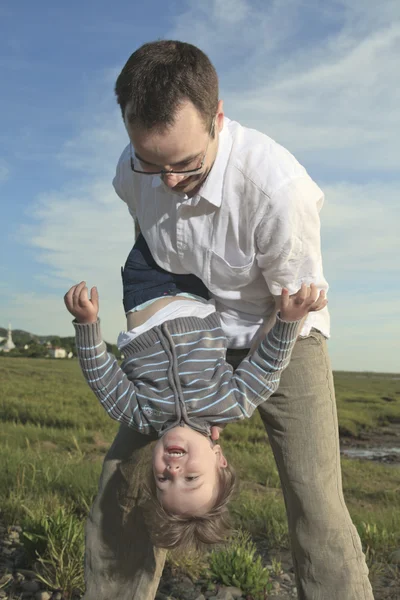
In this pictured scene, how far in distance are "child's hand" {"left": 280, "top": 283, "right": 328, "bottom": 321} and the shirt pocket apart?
0.21 metres

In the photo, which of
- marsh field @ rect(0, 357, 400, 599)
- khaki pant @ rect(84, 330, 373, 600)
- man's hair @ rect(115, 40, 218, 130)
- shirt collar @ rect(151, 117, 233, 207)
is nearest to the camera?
man's hair @ rect(115, 40, 218, 130)

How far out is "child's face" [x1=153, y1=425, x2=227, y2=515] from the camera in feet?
9.21

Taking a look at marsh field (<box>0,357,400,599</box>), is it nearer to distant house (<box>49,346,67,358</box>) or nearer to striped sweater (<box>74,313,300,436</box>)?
striped sweater (<box>74,313,300,436</box>)

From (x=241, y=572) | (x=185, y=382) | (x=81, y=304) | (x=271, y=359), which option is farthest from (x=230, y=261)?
(x=241, y=572)

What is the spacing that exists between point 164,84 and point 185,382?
1311mm

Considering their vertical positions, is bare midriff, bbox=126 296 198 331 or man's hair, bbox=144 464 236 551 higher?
bare midriff, bbox=126 296 198 331

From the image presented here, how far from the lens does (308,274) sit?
277 cm

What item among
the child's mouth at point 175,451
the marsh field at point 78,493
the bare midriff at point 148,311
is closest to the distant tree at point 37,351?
the marsh field at point 78,493

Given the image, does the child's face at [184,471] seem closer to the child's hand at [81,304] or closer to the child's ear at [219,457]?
the child's ear at [219,457]

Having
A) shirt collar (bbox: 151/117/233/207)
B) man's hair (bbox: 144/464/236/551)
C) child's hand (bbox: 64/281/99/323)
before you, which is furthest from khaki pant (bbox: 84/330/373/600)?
shirt collar (bbox: 151/117/233/207)

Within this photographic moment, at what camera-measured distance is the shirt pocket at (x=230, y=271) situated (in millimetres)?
2803

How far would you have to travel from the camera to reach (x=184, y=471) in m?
2.82

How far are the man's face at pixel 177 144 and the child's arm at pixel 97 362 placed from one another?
2.10ft

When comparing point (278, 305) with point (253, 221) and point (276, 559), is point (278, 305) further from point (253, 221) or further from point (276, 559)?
point (276, 559)
